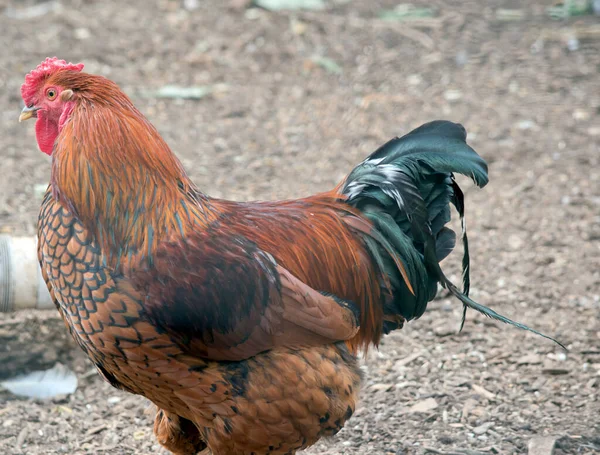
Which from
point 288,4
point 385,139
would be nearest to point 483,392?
point 385,139

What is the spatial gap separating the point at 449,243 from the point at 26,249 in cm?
255

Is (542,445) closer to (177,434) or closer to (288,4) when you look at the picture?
(177,434)

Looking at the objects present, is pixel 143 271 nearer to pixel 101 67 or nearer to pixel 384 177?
pixel 384 177

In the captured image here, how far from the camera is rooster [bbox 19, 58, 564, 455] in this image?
3096 millimetres

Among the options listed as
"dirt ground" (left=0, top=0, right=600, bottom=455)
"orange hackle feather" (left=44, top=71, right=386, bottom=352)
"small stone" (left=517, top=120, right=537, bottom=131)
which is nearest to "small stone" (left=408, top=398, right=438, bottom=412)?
"dirt ground" (left=0, top=0, right=600, bottom=455)

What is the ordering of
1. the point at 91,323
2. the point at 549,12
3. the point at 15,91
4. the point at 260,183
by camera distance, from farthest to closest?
the point at 549,12, the point at 15,91, the point at 260,183, the point at 91,323

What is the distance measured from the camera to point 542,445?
152 inches

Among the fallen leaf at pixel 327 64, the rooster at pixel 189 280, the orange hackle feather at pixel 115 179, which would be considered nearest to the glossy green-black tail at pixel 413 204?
the rooster at pixel 189 280

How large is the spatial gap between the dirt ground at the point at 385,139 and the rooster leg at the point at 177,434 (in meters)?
0.37

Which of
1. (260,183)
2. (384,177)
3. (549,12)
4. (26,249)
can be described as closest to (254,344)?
(384,177)

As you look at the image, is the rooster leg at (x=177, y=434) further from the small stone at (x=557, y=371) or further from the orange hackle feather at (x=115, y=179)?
the small stone at (x=557, y=371)

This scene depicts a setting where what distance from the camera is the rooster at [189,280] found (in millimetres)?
3096

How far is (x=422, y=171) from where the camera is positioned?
3695 mm

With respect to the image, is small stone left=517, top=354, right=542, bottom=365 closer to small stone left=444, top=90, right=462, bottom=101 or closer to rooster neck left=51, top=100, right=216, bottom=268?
rooster neck left=51, top=100, right=216, bottom=268
